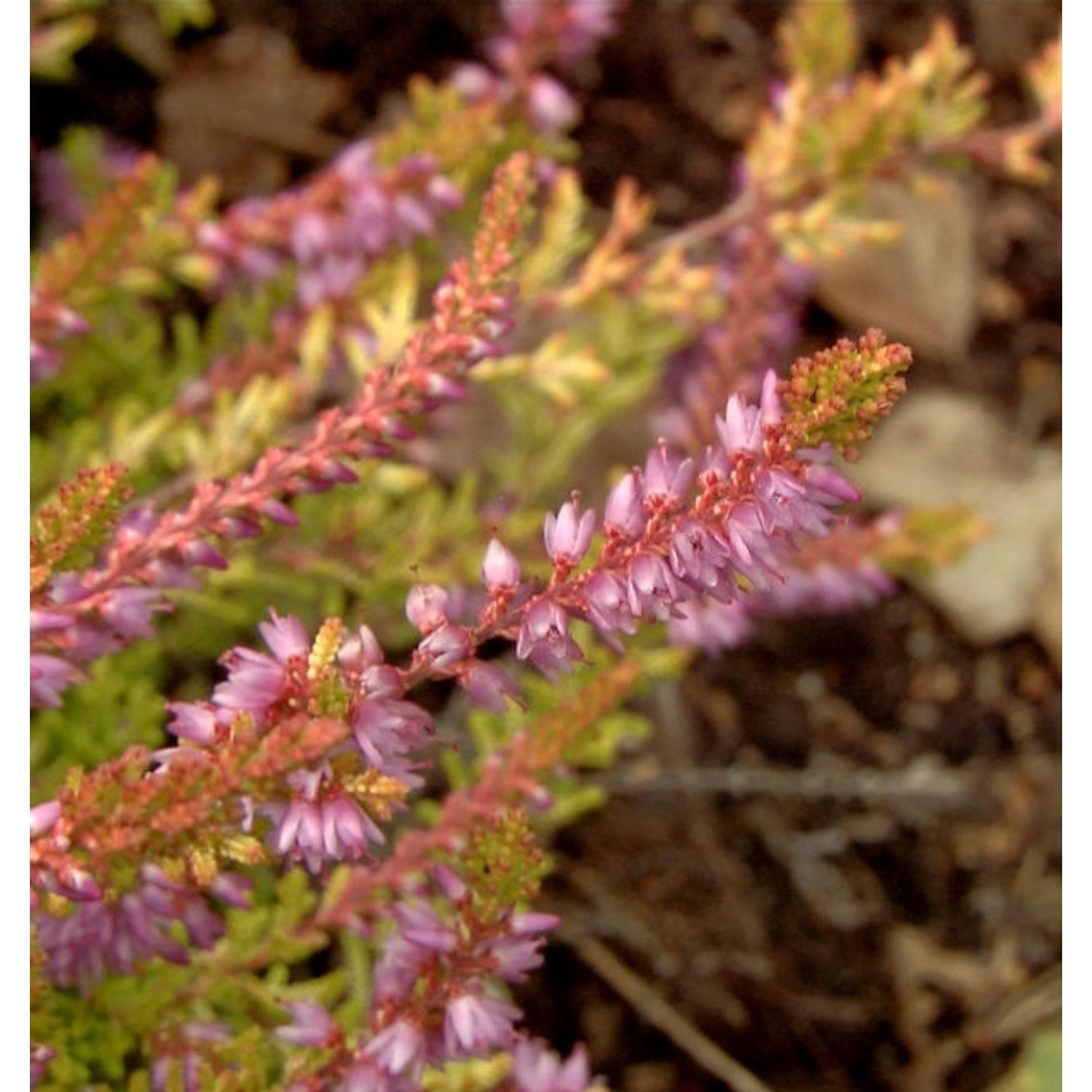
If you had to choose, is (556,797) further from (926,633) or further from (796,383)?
(926,633)

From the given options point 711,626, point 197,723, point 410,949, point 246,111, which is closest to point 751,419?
point 197,723

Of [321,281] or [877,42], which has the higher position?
[877,42]

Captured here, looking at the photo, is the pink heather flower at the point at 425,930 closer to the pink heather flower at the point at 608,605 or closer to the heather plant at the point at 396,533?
the heather plant at the point at 396,533

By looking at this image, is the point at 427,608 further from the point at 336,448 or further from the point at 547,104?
the point at 547,104

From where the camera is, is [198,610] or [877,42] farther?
[877,42]

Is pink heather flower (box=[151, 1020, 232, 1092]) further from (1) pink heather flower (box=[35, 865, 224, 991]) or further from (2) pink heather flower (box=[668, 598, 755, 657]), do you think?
(2) pink heather flower (box=[668, 598, 755, 657])

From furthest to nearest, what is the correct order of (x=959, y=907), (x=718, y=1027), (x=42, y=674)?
(x=959, y=907), (x=718, y=1027), (x=42, y=674)

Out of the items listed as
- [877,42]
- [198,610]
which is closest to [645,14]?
[877,42]
